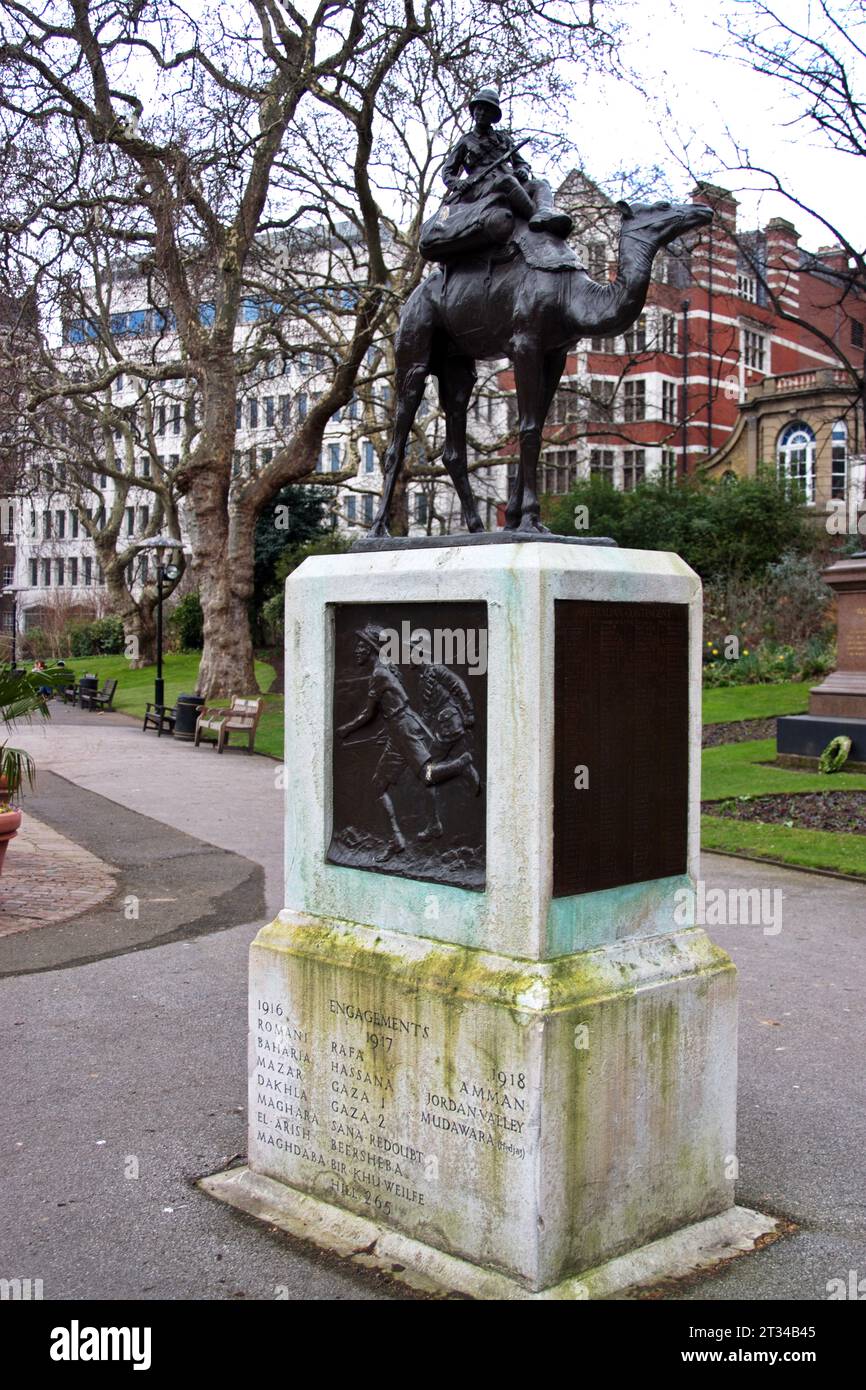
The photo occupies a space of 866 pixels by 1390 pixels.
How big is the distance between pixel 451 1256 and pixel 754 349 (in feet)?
201

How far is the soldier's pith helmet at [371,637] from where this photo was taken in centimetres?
498

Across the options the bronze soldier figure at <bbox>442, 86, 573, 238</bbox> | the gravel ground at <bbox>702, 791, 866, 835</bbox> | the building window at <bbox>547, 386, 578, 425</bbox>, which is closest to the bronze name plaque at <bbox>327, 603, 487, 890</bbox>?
the bronze soldier figure at <bbox>442, 86, 573, 238</bbox>

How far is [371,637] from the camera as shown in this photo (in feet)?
16.4

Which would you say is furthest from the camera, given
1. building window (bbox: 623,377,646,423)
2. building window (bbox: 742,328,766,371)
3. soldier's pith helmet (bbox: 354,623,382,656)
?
building window (bbox: 742,328,766,371)

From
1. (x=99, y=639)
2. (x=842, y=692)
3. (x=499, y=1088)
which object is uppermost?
(x=99, y=639)

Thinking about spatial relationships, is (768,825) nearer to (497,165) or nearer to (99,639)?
(497,165)

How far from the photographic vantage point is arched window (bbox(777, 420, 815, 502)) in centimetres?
4816

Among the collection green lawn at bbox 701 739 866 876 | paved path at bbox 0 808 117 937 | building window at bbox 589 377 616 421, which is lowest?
paved path at bbox 0 808 117 937

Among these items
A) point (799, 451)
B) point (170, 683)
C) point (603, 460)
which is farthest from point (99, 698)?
point (603, 460)

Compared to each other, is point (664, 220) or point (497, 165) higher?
point (497, 165)

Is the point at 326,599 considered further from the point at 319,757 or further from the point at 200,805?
the point at 200,805

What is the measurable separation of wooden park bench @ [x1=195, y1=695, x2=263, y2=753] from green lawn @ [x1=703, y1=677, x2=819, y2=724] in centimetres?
773

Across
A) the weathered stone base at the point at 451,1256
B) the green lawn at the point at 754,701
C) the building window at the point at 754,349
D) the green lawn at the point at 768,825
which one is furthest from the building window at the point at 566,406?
the building window at the point at 754,349

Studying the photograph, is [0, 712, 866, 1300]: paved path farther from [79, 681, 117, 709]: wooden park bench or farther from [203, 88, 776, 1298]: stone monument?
[79, 681, 117, 709]: wooden park bench
